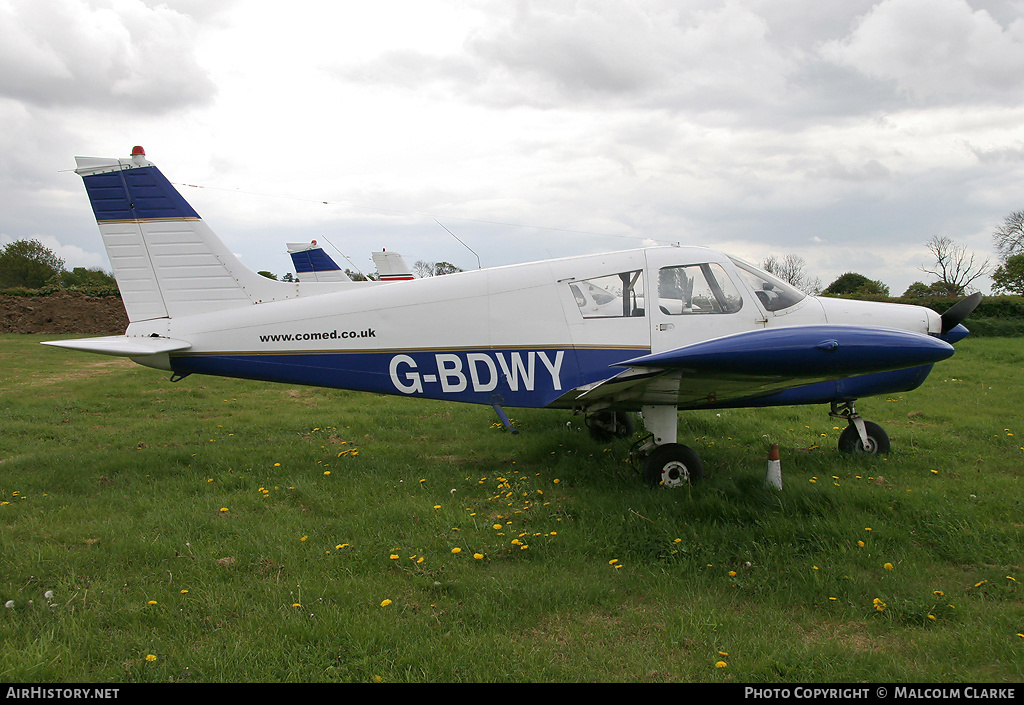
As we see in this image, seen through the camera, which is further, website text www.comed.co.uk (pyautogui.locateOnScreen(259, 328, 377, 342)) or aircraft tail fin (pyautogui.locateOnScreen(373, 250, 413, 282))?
aircraft tail fin (pyautogui.locateOnScreen(373, 250, 413, 282))

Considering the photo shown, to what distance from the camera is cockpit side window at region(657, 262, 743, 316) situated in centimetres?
579

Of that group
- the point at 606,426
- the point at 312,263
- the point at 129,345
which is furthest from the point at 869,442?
the point at 312,263

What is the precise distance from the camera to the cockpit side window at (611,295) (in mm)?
5812

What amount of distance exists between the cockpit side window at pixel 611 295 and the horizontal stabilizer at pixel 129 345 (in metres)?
4.19

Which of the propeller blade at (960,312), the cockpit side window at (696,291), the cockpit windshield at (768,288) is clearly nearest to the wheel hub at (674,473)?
the cockpit side window at (696,291)

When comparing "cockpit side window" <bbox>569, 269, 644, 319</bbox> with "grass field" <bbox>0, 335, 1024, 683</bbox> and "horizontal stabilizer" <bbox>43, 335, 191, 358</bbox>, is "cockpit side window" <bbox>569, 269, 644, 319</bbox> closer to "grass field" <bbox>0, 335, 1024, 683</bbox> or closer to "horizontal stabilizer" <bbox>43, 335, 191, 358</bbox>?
"grass field" <bbox>0, 335, 1024, 683</bbox>

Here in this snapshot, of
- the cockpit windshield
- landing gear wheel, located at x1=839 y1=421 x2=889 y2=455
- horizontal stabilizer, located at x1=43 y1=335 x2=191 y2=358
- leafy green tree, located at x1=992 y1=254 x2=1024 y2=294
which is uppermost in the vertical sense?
horizontal stabilizer, located at x1=43 y1=335 x2=191 y2=358

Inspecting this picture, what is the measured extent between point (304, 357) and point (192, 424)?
13.5ft

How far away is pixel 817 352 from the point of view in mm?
4469

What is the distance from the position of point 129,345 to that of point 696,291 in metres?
5.79

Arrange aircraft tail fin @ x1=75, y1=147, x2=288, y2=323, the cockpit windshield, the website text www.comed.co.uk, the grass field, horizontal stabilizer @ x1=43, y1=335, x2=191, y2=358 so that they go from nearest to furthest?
the grass field, horizontal stabilizer @ x1=43, y1=335, x2=191, y2=358, the cockpit windshield, the website text www.comed.co.uk, aircraft tail fin @ x1=75, y1=147, x2=288, y2=323

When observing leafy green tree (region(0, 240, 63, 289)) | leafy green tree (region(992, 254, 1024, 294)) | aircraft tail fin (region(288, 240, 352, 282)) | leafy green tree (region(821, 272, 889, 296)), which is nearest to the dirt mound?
aircraft tail fin (region(288, 240, 352, 282))

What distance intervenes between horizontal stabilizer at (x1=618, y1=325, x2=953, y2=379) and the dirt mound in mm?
32434

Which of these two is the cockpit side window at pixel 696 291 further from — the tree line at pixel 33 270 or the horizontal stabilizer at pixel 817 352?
the tree line at pixel 33 270
